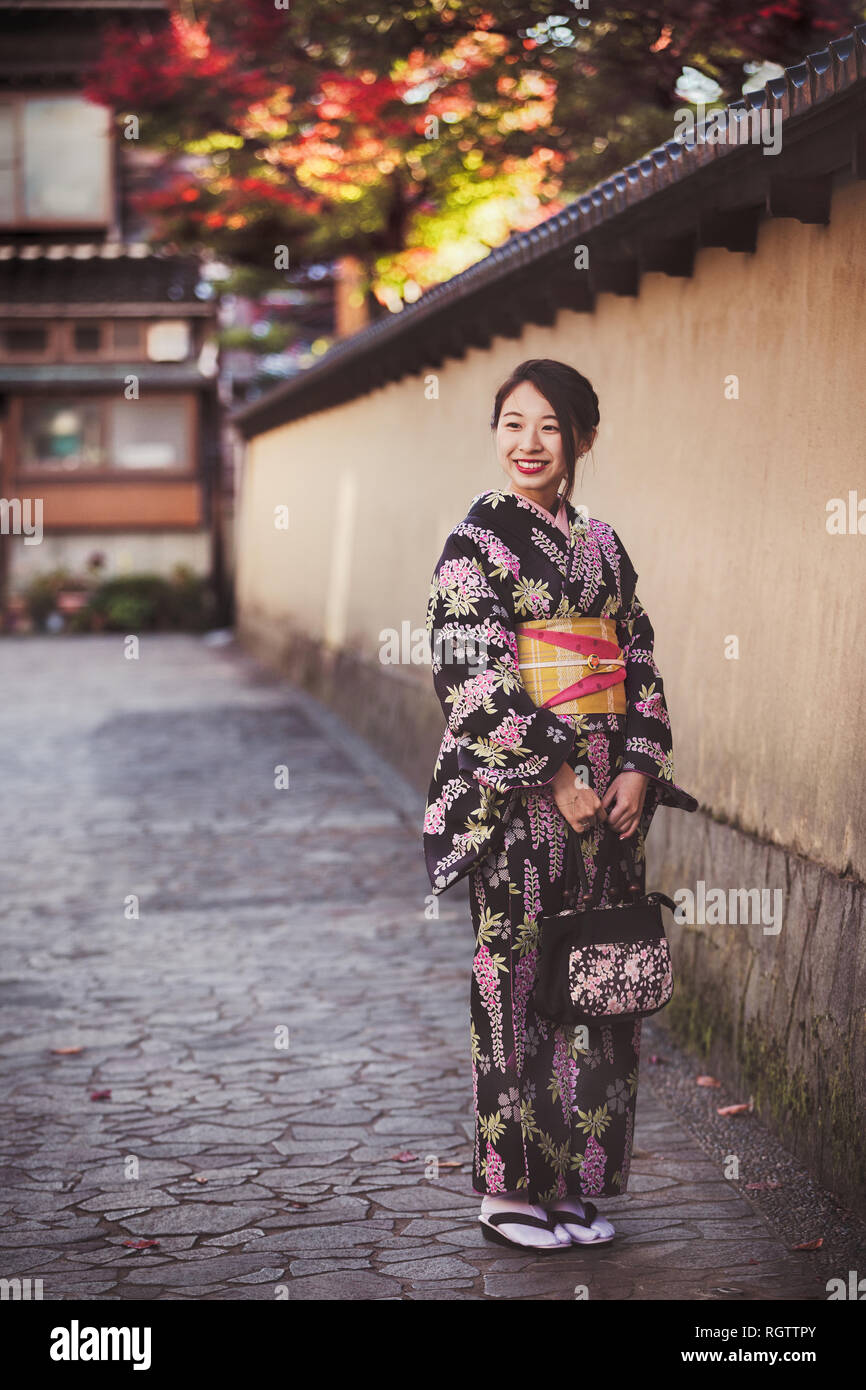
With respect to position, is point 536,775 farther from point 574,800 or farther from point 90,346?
point 90,346

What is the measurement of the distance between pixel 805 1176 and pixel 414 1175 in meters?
1.18

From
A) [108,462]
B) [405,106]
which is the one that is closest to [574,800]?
[405,106]

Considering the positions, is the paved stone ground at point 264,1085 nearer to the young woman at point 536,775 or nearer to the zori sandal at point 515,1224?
the zori sandal at point 515,1224

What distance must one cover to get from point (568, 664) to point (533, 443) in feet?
1.96

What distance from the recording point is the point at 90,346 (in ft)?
102

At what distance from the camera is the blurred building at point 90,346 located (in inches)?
1206

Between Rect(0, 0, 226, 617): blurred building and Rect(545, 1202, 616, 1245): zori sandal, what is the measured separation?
26.7 meters

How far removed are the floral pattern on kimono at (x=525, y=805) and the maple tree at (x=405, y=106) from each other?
5934mm

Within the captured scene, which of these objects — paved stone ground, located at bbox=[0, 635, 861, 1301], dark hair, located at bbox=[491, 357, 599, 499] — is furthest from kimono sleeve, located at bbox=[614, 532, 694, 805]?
paved stone ground, located at bbox=[0, 635, 861, 1301]

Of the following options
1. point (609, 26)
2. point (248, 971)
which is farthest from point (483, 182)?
point (248, 971)

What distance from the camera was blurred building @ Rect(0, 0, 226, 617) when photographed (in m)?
30.6

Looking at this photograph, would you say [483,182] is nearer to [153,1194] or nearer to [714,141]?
[714,141]

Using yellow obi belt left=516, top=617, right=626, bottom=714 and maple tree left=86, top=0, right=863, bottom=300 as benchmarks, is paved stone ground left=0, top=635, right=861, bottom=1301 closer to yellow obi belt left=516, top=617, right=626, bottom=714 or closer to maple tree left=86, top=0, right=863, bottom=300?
yellow obi belt left=516, top=617, right=626, bottom=714

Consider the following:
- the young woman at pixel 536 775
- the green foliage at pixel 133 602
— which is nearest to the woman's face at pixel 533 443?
the young woman at pixel 536 775
